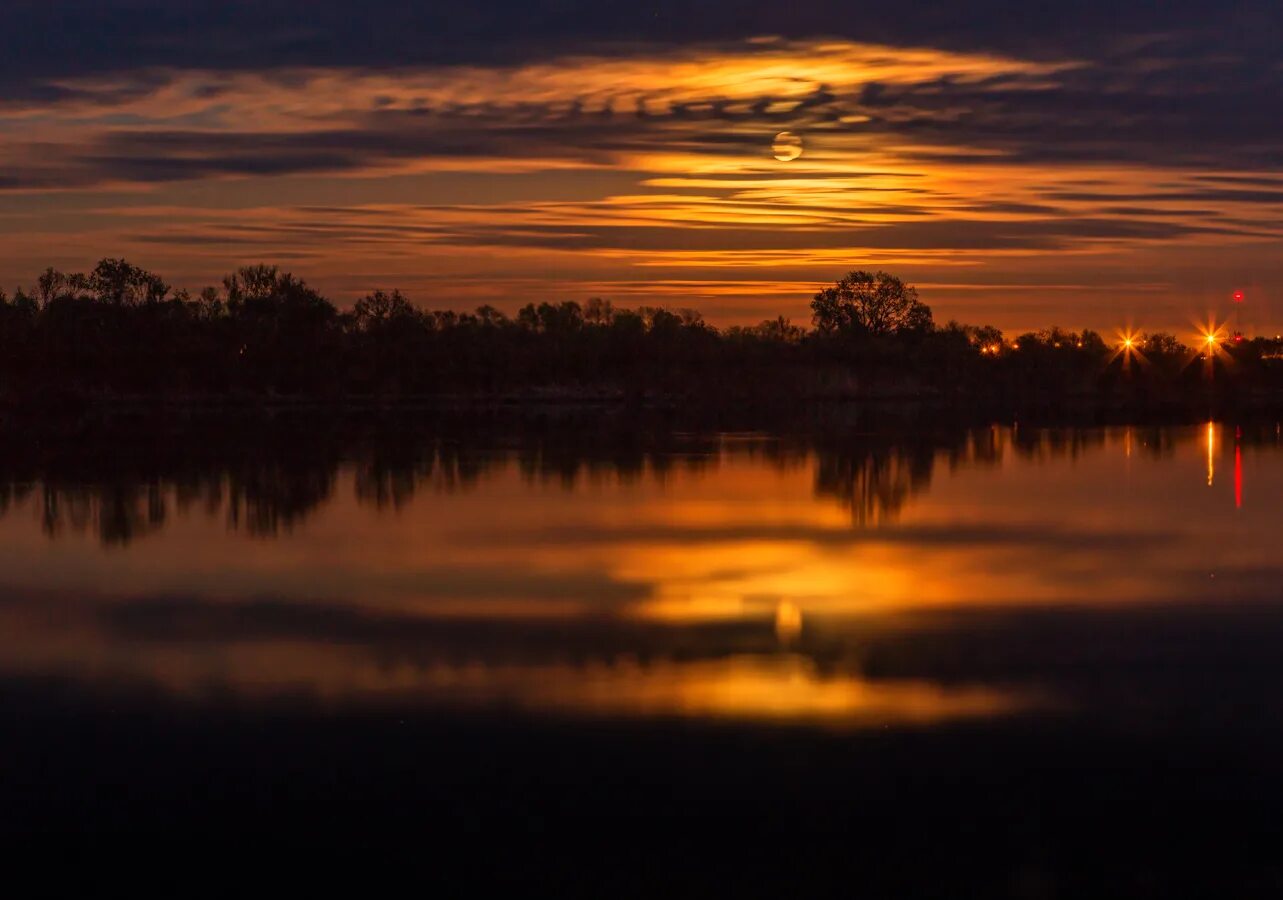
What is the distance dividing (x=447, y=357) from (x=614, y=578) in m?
68.7

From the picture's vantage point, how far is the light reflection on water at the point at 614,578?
1302cm

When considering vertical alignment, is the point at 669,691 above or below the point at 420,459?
below

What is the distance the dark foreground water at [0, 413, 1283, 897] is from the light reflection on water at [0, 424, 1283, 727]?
8cm

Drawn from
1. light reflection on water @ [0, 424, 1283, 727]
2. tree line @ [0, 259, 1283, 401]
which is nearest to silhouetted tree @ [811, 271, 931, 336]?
tree line @ [0, 259, 1283, 401]

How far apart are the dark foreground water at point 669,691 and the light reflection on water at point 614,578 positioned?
8cm

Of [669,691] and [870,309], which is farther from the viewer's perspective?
[870,309]

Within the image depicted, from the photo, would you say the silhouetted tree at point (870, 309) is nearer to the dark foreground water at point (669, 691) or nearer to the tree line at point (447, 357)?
the tree line at point (447, 357)

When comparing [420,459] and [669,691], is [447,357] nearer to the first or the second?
[420,459]

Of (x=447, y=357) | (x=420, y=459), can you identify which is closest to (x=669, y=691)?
(x=420, y=459)

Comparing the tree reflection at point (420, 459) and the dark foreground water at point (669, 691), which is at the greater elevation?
the tree reflection at point (420, 459)

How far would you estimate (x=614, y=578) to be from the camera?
18594 mm

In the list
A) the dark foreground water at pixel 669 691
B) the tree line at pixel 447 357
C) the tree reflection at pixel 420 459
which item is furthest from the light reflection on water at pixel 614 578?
the tree line at pixel 447 357

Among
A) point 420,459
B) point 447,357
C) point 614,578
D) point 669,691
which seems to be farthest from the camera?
point 447,357

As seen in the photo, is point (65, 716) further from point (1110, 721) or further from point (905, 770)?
point (1110, 721)
